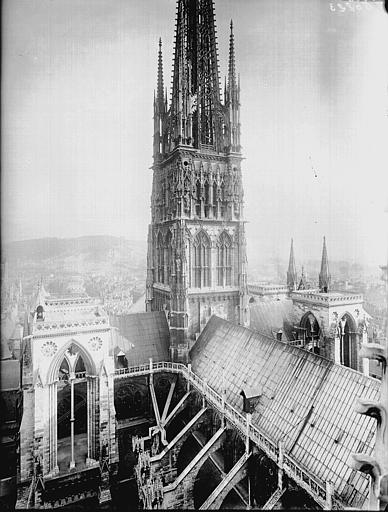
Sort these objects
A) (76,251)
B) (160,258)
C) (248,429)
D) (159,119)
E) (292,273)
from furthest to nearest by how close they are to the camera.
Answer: (292,273) → (159,119) → (160,258) → (76,251) → (248,429)

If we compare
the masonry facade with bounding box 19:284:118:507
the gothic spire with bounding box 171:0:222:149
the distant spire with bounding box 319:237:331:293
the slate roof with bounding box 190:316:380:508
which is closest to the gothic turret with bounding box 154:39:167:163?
the gothic spire with bounding box 171:0:222:149

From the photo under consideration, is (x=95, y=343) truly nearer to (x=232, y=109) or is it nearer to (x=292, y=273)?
(x=232, y=109)

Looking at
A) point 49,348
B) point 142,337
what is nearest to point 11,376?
A: point 142,337

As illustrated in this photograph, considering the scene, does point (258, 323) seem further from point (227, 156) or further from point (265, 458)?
point (265, 458)

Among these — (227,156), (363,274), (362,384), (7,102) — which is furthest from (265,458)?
(227,156)

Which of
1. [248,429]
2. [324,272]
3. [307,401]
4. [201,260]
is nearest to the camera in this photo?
[307,401]

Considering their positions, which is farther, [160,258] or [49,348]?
[160,258]

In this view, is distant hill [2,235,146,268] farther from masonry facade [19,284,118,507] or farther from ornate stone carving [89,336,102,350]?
ornate stone carving [89,336,102,350]
